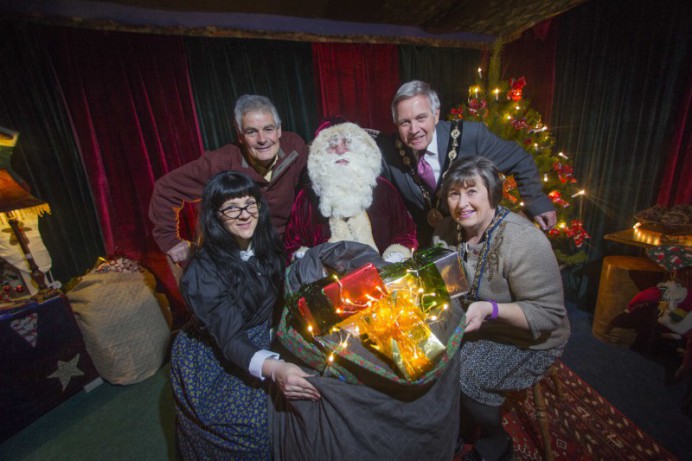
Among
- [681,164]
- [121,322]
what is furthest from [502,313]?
[681,164]

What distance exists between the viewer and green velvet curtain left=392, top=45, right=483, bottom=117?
4320 millimetres

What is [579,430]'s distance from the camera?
202 centimetres

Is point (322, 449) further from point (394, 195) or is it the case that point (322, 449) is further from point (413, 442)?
point (394, 195)

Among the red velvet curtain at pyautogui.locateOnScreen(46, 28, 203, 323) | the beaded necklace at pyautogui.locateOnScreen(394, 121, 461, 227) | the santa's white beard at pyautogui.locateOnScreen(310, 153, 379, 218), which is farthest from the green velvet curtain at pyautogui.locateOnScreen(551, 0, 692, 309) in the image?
the red velvet curtain at pyautogui.locateOnScreen(46, 28, 203, 323)

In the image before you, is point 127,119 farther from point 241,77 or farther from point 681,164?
point 681,164

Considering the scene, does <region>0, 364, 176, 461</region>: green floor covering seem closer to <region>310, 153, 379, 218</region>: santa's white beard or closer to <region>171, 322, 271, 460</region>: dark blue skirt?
<region>171, 322, 271, 460</region>: dark blue skirt

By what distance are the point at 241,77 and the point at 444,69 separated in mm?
3150

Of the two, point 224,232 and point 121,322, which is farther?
point 121,322

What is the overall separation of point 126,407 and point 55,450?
0.46 m

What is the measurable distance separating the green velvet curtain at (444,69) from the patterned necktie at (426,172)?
103 inches

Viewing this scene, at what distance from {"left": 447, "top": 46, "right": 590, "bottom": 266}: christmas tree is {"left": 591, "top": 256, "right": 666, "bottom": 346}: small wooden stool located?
82 cm

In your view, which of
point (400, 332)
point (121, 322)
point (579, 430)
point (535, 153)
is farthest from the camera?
point (535, 153)

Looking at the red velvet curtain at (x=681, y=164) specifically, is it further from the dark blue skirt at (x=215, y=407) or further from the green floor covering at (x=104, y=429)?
the green floor covering at (x=104, y=429)

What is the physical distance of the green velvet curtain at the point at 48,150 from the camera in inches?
100
